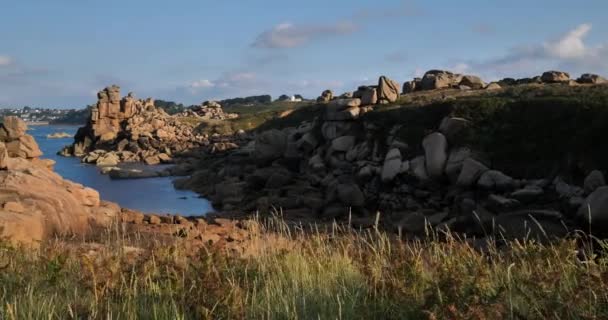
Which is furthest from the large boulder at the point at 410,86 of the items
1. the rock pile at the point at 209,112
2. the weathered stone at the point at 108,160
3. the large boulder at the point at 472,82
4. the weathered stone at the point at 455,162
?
the rock pile at the point at 209,112

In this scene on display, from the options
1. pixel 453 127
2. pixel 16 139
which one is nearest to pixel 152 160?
pixel 16 139

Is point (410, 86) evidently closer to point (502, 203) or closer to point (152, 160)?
point (502, 203)

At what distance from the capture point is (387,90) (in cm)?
3562

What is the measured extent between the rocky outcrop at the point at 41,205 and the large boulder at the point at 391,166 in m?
11.6

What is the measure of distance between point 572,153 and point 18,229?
17660 millimetres

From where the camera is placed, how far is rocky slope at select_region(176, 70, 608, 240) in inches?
733

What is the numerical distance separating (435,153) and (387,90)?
35.8ft

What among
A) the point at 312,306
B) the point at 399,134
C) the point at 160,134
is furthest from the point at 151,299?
the point at 160,134

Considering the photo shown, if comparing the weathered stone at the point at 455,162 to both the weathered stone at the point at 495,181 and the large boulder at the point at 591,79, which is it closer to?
the weathered stone at the point at 495,181

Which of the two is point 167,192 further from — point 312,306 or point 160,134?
point 160,134

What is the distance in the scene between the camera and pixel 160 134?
77250 mm

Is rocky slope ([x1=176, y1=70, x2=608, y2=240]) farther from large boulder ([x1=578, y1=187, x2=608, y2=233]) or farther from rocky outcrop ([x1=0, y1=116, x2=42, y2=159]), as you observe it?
rocky outcrop ([x1=0, y1=116, x2=42, y2=159])

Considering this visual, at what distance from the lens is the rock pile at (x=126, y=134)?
69188mm

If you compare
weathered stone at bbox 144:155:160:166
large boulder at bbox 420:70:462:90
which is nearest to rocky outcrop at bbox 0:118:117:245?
large boulder at bbox 420:70:462:90
